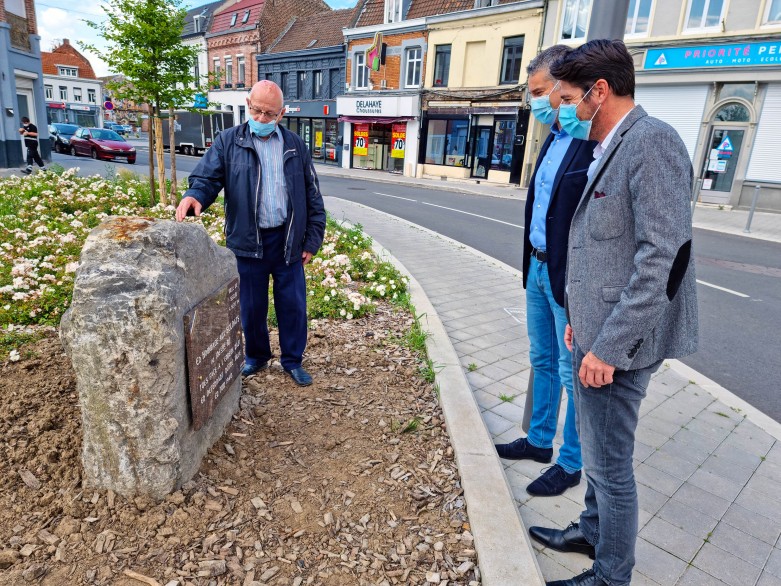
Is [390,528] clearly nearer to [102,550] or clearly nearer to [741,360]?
[102,550]

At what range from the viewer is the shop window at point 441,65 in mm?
26078

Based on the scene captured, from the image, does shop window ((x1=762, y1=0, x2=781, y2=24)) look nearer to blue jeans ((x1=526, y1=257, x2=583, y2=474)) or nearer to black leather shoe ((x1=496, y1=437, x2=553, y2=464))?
blue jeans ((x1=526, y1=257, x2=583, y2=474))

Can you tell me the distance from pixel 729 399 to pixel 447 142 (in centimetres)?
2392

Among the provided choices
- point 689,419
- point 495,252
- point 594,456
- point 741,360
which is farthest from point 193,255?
point 495,252

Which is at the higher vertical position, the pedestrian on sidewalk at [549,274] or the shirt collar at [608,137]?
the shirt collar at [608,137]

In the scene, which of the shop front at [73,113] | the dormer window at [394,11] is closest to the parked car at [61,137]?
the dormer window at [394,11]

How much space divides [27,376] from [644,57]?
21180 mm

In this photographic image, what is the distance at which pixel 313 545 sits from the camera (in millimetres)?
2346

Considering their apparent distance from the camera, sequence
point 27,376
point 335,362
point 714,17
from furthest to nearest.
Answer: point 714,17
point 335,362
point 27,376

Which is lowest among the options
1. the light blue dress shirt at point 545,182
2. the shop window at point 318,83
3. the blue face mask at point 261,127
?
the light blue dress shirt at point 545,182

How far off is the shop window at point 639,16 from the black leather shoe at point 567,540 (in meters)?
20.6

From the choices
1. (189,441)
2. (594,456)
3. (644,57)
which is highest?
(644,57)

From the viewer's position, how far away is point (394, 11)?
28.2 metres

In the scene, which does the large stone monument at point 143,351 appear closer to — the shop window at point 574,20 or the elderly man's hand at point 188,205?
the elderly man's hand at point 188,205
